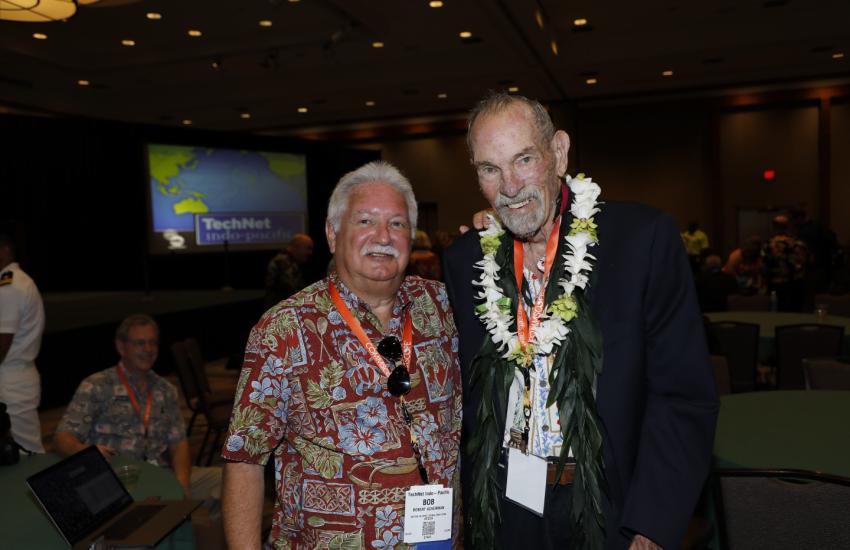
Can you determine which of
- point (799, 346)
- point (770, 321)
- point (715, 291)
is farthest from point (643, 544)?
point (715, 291)

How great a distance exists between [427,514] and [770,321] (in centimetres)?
529

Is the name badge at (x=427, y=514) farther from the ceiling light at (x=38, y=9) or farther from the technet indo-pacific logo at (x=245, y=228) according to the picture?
the technet indo-pacific logo at (x=245, y=228)

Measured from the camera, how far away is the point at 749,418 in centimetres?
293

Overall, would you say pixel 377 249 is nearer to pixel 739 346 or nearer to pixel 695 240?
pixel 739 346

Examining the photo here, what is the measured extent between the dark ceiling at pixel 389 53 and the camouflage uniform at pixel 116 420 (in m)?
6.55

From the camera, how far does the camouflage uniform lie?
3.27m

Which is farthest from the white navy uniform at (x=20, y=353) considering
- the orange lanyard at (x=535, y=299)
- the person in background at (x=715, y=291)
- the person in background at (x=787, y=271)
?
the person in background at (x=787, y=271)

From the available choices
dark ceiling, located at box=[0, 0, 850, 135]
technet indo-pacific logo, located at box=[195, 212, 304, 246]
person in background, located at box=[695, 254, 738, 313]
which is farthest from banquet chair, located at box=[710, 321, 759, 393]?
technet indo-pacific logo, located at box=[195, 212, 304, 246]

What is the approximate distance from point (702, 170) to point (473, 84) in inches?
249

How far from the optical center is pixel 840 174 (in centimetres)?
1527

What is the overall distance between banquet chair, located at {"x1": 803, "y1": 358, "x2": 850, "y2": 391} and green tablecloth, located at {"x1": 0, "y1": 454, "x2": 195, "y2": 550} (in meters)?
3.25

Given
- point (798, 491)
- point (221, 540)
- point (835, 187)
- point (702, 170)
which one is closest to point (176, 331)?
point (221, 540)

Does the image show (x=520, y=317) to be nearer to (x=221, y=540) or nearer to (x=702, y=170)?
(x=221, y=540)

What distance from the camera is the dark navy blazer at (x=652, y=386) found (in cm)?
154
